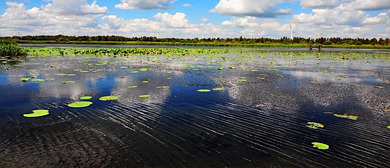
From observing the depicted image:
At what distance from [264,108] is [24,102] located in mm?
6072

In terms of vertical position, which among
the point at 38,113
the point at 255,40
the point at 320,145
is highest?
the point at 255,40

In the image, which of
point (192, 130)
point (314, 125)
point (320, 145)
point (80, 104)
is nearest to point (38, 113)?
point (80, 104)

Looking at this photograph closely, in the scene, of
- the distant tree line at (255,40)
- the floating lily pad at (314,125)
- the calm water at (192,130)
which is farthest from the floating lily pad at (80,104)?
the distant tree line at (255,40)

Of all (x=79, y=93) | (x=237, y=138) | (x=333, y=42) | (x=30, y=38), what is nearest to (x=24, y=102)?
(x=79, y=93)

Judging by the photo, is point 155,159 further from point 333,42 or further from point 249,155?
point 333,42

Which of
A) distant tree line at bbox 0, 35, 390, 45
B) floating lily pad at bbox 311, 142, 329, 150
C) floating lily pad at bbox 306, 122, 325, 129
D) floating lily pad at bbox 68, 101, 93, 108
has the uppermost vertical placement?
distant tree line at bbox 0, 35, 390, 45

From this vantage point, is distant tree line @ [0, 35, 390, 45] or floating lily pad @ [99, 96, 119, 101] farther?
distant tree line @ [0, 35, 390, 45]

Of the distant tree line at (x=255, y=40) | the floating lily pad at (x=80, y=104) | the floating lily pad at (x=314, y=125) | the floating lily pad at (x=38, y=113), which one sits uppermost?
the distant tree line at (x=255, y=40)

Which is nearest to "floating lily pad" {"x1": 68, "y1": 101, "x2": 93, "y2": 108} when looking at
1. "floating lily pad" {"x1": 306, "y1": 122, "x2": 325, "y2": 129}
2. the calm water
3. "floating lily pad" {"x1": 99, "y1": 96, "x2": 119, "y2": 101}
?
the calm water

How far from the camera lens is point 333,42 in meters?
104

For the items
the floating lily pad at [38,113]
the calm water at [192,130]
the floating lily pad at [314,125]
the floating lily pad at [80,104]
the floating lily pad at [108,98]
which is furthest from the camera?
the floating lily pad at [108,98]

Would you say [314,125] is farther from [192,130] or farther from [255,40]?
[255,40]

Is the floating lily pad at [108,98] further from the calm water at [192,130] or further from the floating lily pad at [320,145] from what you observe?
the floating lily pad at [320,145]

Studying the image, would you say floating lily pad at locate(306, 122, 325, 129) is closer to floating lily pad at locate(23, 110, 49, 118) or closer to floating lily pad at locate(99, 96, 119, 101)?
floating lily pad at locate(99, 96, 119, 101)
